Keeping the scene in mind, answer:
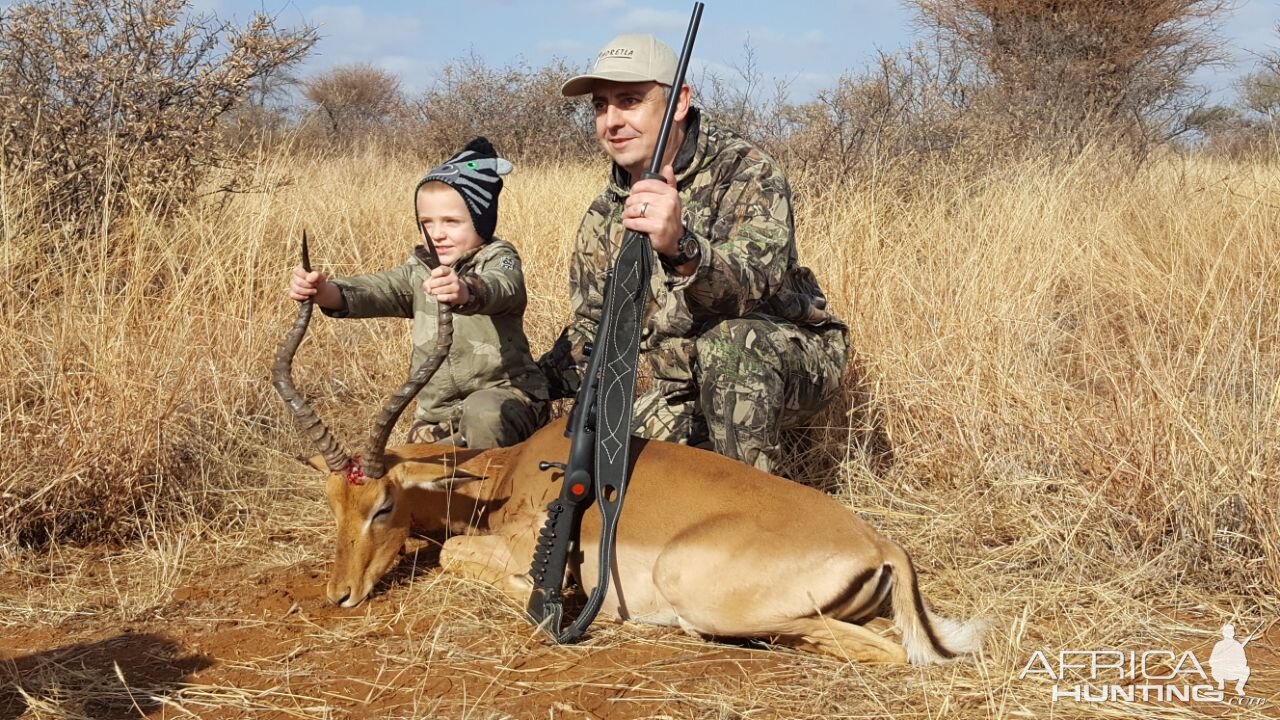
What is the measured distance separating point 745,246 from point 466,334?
1238 mm

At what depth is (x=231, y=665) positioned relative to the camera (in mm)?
3352

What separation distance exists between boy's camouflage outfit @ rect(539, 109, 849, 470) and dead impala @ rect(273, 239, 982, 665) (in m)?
0.50

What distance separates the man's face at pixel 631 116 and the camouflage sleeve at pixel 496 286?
596 millimetres

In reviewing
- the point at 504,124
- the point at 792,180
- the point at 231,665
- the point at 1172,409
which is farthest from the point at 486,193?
the point at 504,124

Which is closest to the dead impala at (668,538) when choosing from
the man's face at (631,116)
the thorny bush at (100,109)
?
the man's face at (631,116)

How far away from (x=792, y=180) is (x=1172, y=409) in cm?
477

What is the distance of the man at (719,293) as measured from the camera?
412 cm

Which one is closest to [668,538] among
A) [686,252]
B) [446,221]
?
[686,252]

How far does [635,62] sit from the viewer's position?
4.12 meters

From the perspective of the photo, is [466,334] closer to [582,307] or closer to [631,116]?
[582,307]

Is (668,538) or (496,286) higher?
(496,286)

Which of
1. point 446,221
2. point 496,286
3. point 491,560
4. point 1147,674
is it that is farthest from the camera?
point 446,221

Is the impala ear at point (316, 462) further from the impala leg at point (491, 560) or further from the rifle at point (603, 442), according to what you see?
the rifle at point (603, 442)

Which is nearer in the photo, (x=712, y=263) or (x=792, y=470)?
(x=712, y=263)
